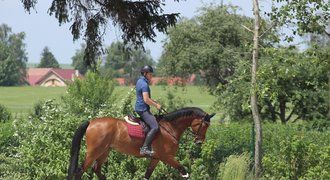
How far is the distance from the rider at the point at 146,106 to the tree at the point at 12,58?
117609 millimetres

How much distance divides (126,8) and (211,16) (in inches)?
679

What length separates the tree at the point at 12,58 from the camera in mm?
130625

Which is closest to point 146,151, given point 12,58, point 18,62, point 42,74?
point 12,58

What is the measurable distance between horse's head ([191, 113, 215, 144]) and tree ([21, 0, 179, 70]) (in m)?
3.63

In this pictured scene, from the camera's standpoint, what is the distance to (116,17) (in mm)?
13539

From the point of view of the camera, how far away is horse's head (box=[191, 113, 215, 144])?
10.7 m

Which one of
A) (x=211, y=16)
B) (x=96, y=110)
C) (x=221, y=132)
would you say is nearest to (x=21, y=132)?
(x=96, y=110)

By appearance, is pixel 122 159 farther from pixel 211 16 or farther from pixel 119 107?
pixel 211 16

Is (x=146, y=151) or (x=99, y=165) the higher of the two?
(x=146, y=151)

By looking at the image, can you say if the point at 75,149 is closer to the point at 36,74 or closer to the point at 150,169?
the point at 150,169

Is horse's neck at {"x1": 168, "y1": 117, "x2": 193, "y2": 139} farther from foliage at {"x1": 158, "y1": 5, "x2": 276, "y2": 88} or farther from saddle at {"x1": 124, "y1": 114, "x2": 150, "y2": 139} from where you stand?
foliage at {"x1": 158, "y1": 5, "x2": 276, "y2": 88}

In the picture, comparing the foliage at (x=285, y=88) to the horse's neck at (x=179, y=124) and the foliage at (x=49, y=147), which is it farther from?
the foliage at (x=49, y=147)

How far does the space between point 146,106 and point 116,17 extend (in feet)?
11.6

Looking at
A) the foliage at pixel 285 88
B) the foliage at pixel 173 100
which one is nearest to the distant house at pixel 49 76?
the foliage at pixel 173 100
